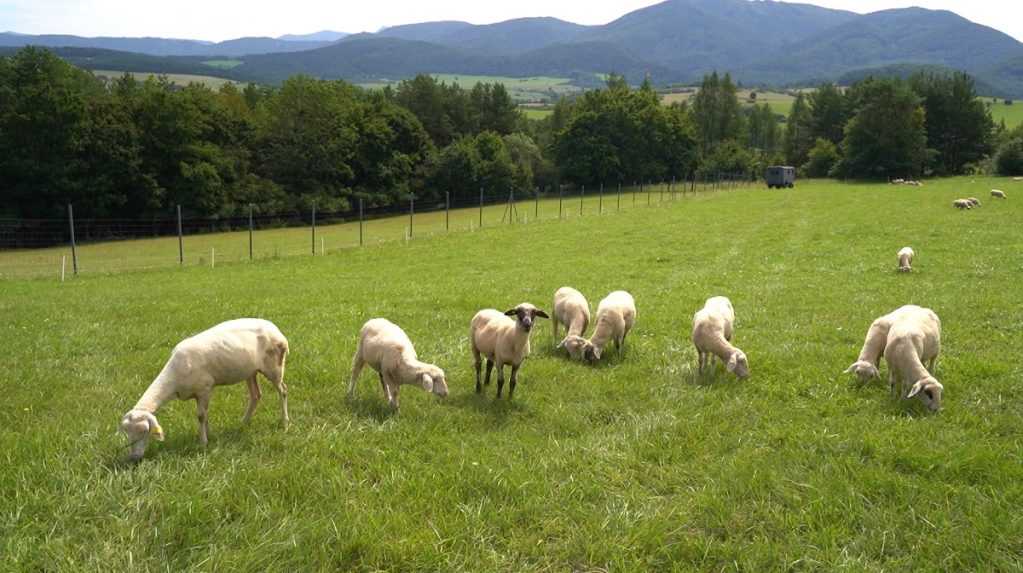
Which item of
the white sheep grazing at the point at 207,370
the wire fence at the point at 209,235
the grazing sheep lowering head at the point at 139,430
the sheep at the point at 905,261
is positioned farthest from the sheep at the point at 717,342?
the wire fence at the point at 209,235

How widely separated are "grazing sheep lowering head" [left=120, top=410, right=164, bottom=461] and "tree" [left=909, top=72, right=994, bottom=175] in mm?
113316

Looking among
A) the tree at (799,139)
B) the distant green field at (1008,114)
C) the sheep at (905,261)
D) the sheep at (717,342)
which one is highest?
the distant green field at (1008,114)

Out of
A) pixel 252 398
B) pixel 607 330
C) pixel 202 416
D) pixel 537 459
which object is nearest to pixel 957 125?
pixel 607 330

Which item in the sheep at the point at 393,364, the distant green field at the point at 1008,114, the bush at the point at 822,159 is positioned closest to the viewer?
the sheep at the point at 393,364

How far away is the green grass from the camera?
5168mm

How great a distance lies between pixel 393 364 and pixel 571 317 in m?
4.22

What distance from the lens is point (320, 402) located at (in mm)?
8328

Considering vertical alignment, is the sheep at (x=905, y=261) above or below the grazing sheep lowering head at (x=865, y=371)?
below

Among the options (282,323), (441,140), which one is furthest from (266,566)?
(441,140)

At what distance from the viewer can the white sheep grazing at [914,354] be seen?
7855 mm

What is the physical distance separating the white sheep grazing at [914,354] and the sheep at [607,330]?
3845 mm

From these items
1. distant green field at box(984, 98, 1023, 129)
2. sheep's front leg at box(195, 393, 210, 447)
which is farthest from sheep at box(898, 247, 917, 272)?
distant green field at box(984, 98, 1023, 129)

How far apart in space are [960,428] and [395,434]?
20.3ft

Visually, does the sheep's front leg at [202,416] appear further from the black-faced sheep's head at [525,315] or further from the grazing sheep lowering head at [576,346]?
the grazing sheep lowering head at [576,346]
